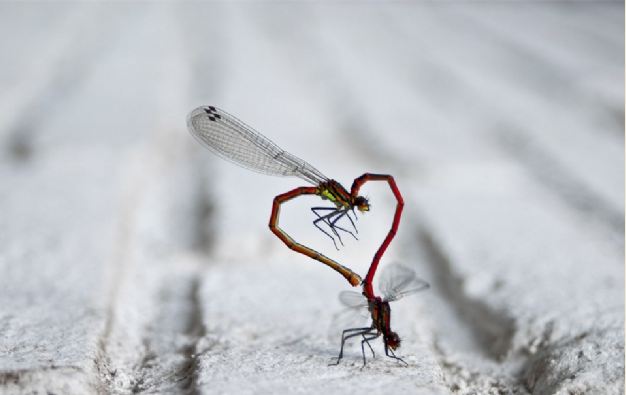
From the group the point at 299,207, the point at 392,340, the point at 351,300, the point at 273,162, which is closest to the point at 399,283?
the point at 351,300

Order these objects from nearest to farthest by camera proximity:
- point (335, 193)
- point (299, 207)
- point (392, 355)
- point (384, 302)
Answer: point (392, 355) < point (384, 302) < point (335, 193) < point (299, 207)

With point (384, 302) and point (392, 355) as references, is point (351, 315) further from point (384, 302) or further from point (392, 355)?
point (392, 355)

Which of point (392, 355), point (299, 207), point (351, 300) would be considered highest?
point (299, 207)

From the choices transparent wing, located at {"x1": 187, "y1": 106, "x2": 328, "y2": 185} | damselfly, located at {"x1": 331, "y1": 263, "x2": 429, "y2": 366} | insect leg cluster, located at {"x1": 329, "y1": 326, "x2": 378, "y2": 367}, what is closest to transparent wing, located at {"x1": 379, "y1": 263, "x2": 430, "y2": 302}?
damselfly, located at {"x1": 331, "y1": 263, "x2": 429, "y2": 366}

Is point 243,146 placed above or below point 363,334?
above

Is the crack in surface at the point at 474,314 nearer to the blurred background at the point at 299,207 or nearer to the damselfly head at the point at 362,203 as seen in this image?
the blurred background at the point at 299,207

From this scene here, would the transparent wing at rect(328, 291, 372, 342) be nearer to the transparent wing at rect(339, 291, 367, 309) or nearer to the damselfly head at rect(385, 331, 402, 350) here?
the transparent wing at rect(339, 291, 367, 309)
